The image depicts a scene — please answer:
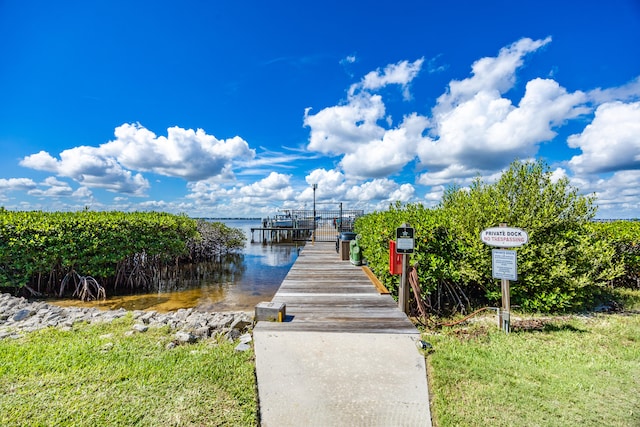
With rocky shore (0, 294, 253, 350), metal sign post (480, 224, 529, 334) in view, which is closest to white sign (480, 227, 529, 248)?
metal sign post (480, 224, 529, 334)

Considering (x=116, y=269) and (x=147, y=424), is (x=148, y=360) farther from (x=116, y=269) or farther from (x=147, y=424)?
(x=116, y=269)

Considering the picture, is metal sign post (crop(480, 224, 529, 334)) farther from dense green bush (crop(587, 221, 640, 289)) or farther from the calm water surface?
the calm water surface

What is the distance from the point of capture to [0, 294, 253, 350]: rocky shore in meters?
4.02

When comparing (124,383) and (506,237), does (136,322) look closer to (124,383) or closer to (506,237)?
(124,383)

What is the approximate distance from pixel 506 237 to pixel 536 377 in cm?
203

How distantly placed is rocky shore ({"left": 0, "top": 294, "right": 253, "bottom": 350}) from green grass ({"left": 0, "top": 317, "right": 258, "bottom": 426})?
28cm

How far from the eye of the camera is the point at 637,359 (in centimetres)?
355

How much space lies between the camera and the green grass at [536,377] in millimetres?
2424

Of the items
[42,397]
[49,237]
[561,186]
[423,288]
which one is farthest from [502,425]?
[49,237]

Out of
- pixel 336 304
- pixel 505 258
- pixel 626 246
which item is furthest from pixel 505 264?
pixel 626 246

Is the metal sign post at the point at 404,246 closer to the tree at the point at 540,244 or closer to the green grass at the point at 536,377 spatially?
the green grass at the point at 536,377

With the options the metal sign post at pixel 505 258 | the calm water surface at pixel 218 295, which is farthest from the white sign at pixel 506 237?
the calm water surface at pixel 218 295

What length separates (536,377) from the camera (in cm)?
302

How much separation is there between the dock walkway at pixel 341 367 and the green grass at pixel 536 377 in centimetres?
30
